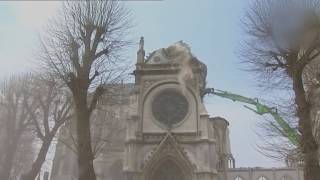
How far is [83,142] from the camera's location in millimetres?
14344

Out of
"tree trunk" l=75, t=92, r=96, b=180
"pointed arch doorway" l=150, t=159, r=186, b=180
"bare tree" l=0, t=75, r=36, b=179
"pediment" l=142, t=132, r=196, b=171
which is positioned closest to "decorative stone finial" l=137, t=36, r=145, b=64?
"pediment" l=142, t=132, r=196, b=171

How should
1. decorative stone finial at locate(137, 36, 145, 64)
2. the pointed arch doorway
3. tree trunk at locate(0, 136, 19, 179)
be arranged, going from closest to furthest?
tree trunk at locate(0, 136, 19, 179), the pointed arch doorway, decorative stone finial at locate(137, 36, 145, 64)

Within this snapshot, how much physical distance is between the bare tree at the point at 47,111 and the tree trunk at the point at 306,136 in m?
10.8

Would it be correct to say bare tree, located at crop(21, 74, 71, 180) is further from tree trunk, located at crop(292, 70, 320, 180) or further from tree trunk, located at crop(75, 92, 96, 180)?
tree trunk, located at crop(292, 70, 320, 180)

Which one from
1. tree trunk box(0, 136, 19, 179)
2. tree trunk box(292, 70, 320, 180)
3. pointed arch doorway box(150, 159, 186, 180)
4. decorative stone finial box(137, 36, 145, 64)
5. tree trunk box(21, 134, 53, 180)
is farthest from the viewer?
decorative stone finial box(137, 36, 145, 64)

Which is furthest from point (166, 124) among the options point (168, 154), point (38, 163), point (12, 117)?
point (38, 163)

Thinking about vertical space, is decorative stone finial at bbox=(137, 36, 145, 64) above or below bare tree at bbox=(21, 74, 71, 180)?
above

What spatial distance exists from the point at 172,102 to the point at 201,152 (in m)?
4.87

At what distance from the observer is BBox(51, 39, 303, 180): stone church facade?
3103cm

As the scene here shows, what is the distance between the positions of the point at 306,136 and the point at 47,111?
13.6 metres

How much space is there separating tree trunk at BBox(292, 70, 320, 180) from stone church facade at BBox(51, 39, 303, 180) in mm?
16158

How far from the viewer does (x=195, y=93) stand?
33500 millimetres

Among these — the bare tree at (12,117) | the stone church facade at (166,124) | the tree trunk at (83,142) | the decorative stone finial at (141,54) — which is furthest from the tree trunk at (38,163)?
the decorative stone finial at (141,54)

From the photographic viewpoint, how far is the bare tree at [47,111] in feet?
65.7
